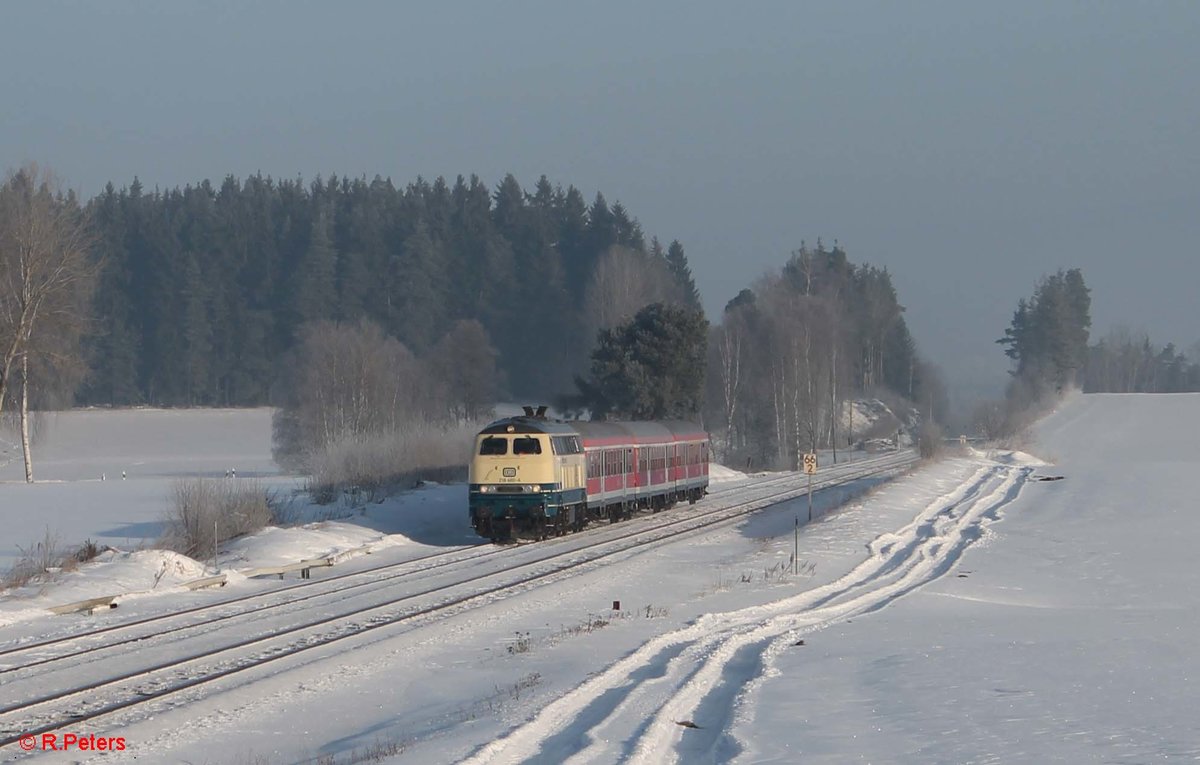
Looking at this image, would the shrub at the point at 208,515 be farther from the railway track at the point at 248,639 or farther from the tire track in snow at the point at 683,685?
the tire track in snow at the point at 683,685

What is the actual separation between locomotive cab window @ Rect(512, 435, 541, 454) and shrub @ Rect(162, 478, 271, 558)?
19.8 ft

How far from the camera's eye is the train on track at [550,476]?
3052 centimetres

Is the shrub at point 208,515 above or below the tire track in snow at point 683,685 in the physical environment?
above

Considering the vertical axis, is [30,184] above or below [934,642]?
above

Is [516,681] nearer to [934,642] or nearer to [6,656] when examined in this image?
[934,642]

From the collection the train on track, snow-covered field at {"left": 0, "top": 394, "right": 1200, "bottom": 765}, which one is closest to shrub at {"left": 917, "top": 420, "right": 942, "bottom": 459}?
the train on track

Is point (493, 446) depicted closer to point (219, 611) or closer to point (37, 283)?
point (219, 611)

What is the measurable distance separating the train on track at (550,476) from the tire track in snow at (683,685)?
841 centimetres

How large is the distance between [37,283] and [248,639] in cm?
3925

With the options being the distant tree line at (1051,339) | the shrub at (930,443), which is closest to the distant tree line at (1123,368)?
the distant tree line at (1051,339)

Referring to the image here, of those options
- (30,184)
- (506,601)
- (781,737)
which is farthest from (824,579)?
(30,184)

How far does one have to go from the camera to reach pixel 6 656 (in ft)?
49.7

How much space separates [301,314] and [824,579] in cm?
9585

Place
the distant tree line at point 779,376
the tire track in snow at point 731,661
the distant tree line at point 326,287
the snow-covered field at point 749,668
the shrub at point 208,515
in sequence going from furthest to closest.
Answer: the distant tree line at point 326,287
the distant tree line at point 779,376
the shrub at point 208,515
the snow-covered field at point 749,668
the tire track in snow at point 731,661
